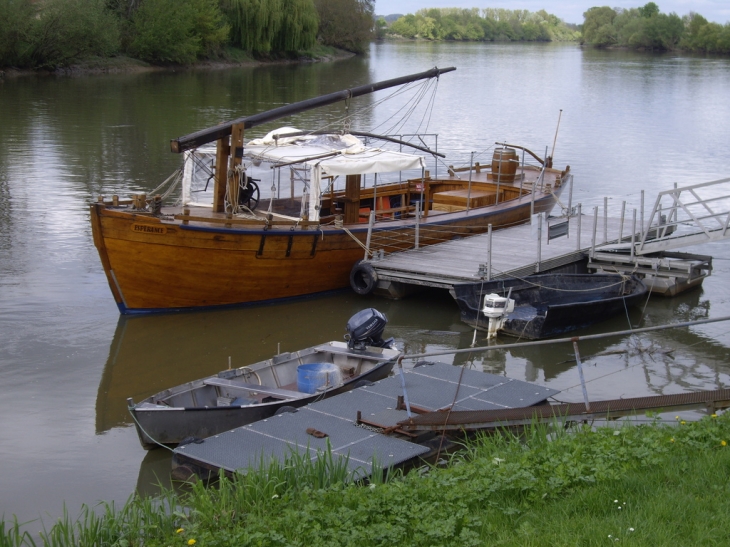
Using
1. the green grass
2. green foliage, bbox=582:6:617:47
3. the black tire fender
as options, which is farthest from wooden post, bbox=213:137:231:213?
green foliage, bbox=582:6:617:47

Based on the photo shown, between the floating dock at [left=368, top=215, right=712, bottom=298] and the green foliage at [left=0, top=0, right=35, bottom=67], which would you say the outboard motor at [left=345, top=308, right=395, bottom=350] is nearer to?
the floating dock at [left=368, top=215, right=712, bottom=298]

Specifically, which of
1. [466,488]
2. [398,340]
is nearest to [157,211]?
[398,340]

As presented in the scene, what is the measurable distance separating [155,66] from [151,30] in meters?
2.65

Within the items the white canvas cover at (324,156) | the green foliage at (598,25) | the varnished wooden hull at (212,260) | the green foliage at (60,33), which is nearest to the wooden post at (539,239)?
the white canvas cover at (324,156)

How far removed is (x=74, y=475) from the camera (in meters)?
9.55

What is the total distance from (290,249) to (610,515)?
9.96m

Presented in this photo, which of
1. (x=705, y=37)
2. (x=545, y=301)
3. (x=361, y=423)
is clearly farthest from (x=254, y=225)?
(x=705, y=37)

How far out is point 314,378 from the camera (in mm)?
10961

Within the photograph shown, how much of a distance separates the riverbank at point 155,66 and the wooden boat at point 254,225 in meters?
42.3

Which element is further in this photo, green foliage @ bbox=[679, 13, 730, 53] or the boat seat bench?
green foliage @ bbox=[679, 13, 730, 53]

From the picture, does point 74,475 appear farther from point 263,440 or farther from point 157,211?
point 157,211

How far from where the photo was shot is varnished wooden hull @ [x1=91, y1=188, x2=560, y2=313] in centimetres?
1445

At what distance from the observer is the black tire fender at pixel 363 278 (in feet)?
52.3

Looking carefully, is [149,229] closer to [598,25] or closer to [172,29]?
[172,29]
